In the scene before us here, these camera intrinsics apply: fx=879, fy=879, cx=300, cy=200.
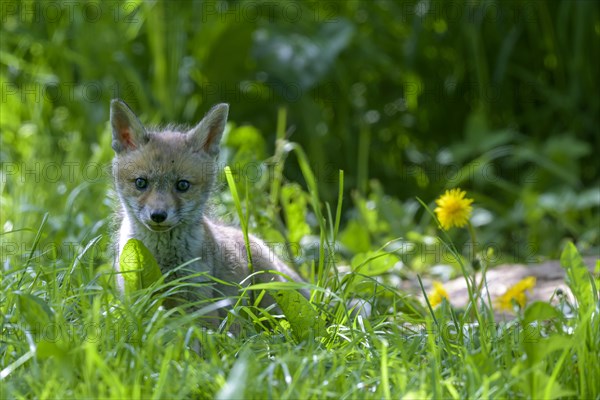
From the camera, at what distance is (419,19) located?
673 centimetres

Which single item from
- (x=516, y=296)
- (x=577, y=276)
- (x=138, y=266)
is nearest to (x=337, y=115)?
(x=516, y=296)

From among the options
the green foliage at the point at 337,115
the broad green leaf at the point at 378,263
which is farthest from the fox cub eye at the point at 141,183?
the broad green leaf at the point at 378,263

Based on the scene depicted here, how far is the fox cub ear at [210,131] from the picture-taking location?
381 centimetres

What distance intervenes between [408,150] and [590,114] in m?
1.45

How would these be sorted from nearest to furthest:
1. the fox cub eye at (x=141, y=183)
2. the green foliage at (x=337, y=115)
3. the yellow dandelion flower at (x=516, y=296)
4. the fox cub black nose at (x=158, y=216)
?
1. the fox cub black nose at (x=158, y=216)
2. the fox cub eye at (x=141, y=183)
3. the yellow dandelion flower at (x=516, y=296)
4. the green foliage at (x=337, y=115)

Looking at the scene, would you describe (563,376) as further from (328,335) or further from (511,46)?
(511,46)

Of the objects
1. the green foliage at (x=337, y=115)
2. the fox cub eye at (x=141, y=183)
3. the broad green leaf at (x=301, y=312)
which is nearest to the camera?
the broad green leaf at (x=301, y=312)

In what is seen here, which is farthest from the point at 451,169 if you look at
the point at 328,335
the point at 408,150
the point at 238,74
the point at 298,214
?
the point at 328,335

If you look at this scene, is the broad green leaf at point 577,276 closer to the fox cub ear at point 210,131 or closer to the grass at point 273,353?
the grass at point 273,353

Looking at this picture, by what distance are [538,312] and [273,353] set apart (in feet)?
2.99

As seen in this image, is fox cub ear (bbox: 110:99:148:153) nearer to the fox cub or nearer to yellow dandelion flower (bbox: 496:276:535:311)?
the fox cub

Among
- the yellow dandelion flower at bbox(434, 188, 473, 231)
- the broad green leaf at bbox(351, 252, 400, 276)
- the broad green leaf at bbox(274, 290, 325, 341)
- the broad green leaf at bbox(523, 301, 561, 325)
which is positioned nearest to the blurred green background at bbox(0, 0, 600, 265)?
the broad green leaf at bbox(351, 252, 400, 276)

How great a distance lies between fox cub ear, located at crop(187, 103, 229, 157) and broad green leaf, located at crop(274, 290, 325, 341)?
0.98m

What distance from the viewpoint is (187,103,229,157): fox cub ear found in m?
3.81
